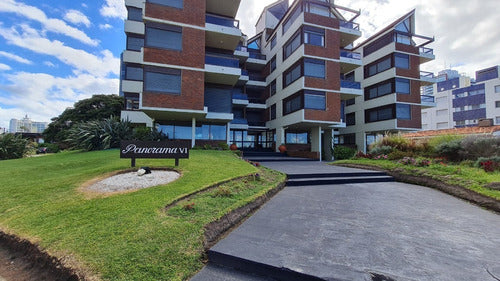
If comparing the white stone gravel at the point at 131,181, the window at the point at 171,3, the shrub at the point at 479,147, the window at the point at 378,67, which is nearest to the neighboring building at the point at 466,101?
the window at the point at 378,67

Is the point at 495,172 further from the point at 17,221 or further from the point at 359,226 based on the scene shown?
the point at 17,221

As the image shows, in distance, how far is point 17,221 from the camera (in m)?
3.38

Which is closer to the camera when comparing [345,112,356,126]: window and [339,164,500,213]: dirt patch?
[339,164,500,213]: dirt patch

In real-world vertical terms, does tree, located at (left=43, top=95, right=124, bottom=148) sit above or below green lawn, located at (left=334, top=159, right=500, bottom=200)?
above

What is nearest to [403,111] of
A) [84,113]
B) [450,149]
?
[450,149]

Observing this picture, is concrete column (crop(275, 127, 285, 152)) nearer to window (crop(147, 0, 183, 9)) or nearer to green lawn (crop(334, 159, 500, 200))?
green lawn (crop(334, 159, 500, 200))

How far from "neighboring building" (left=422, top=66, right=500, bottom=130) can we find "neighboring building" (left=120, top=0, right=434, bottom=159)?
27662mm

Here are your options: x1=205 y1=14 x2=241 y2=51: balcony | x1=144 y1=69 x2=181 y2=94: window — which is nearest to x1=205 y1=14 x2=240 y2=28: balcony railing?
x1=205 y1=14 x2=241 y2=51: balcony

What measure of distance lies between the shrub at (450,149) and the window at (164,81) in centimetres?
1517

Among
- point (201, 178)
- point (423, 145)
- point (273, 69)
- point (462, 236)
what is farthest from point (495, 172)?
point (273, 69)

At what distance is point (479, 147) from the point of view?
8.43m

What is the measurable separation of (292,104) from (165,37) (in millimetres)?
11202

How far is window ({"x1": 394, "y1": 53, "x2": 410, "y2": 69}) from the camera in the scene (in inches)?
863

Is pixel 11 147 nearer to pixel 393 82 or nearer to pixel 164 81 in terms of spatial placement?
pixel 164 81
